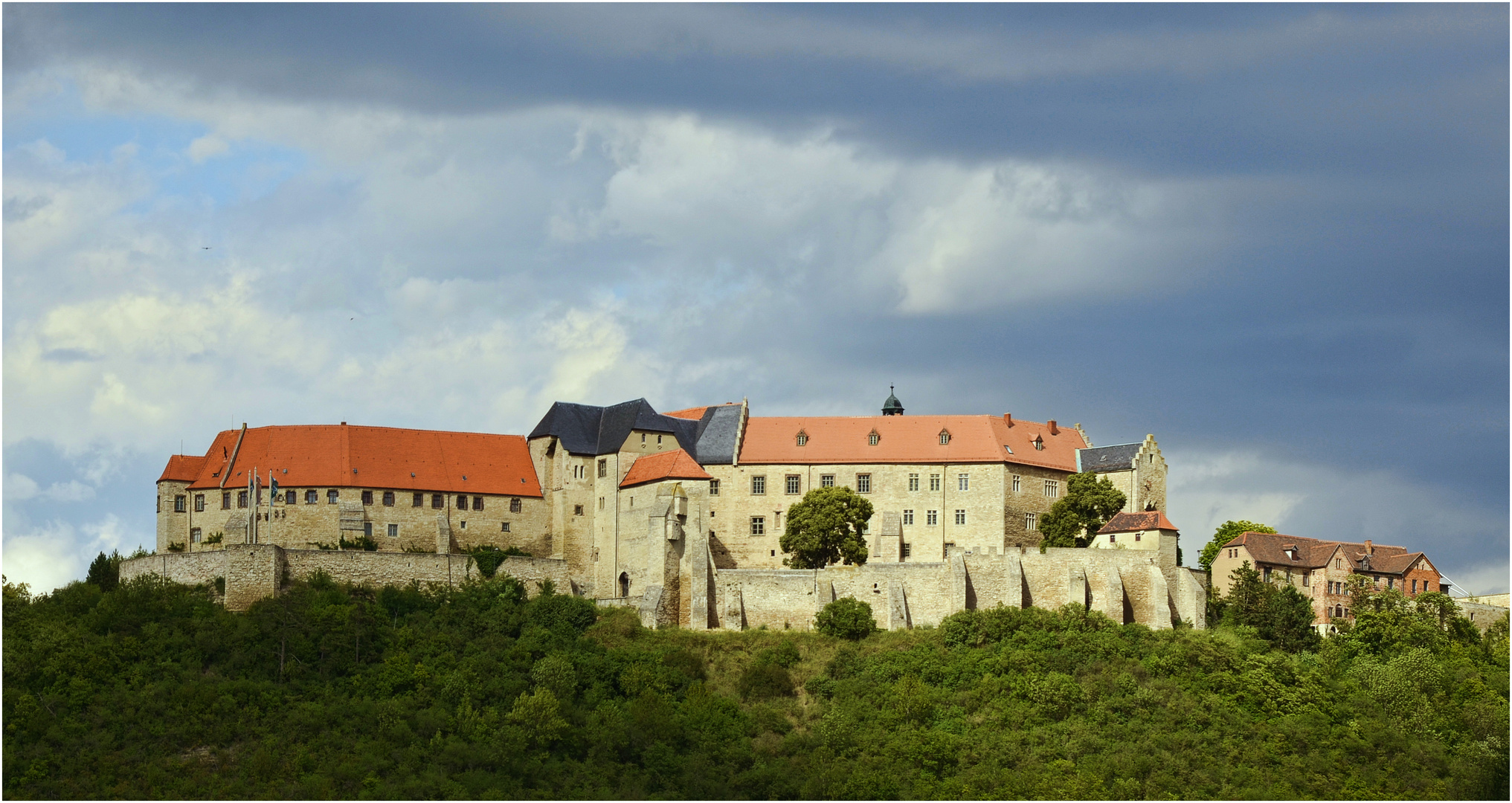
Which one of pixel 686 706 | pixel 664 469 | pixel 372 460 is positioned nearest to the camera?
pixel 686 706

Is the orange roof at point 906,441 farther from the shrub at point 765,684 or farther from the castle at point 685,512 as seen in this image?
the shrub at point 765,684

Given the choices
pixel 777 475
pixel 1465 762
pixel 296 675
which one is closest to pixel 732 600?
pixel 777 475

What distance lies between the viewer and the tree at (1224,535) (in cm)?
11625

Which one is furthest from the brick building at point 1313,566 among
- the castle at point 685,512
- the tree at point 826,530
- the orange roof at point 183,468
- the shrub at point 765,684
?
the orange roof at point 183,468

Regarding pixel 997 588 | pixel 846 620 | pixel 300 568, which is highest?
pixel 300 568

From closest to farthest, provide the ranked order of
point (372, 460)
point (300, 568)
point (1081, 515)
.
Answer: point (300, 568), point (372, 460), point (1081, 515)

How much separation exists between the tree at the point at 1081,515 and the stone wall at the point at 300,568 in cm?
2720

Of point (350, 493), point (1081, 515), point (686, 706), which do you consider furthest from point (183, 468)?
point (1081, 515)

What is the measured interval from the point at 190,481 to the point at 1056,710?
1963 inches

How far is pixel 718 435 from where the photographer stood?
111000mm

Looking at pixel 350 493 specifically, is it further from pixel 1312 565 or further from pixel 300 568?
pixel 1312 565

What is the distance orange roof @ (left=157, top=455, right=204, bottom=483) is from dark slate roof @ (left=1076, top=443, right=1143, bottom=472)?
50.3 metres

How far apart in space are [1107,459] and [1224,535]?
40.6ft

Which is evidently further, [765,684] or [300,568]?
[300,568]
